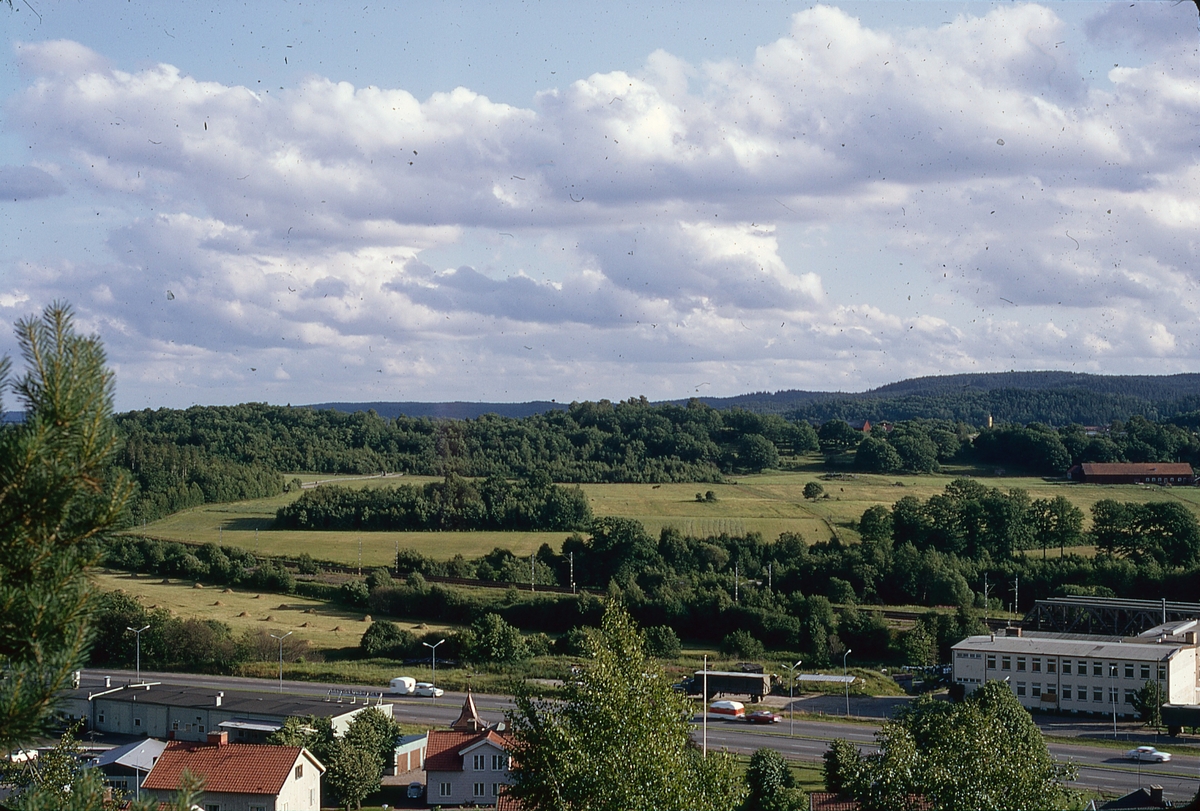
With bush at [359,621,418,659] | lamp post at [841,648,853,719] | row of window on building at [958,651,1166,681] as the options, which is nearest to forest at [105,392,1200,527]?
bush at [359,621,418,659]

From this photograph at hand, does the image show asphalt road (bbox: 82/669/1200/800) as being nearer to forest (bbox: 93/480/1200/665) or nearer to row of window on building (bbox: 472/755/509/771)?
row of window on building (bbox: 472/755/509/771)

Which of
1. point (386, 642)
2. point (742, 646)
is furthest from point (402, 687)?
point (742, 646)

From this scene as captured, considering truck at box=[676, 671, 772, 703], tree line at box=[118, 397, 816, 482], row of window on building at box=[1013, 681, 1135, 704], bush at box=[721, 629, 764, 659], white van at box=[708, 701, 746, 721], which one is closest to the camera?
white van at box=[708, 701, 746, 721]

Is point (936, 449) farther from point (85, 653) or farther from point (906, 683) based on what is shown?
point (85, 653)

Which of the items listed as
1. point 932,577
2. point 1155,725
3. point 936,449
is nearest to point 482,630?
point 932,577

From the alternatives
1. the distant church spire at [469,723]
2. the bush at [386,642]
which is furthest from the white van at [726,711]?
the bush at [386,642]

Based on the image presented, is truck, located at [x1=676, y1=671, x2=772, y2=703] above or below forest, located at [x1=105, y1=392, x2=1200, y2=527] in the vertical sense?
below

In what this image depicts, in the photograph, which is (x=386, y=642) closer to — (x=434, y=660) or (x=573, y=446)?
(x=434, y=660)
